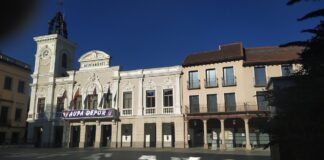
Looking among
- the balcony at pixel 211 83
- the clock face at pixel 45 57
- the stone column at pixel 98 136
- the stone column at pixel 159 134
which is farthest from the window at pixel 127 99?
the clock face at pixel 45 57

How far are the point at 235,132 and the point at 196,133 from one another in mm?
4625

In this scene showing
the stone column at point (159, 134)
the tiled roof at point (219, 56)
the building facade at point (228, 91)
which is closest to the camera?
the building facade at point (228, 91)

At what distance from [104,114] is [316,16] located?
3155cm

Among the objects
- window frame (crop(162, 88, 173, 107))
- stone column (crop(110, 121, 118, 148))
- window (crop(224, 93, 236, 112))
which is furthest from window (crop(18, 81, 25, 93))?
window (crop(224, 93, 236, 112))

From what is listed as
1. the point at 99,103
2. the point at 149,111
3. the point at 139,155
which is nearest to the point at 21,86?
the point at 99,103

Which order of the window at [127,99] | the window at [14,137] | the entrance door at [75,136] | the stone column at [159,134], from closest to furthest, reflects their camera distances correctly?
the stone column at [159,134] < the window at [127,99] < the entrance door at [75,136] < the window at [14,137]

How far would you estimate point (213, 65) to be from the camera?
33.2 meters

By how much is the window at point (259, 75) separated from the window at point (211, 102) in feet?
15.4

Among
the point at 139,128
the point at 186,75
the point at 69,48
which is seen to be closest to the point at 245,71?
the point at 186,75

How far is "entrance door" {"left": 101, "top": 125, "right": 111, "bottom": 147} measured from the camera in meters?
36.5

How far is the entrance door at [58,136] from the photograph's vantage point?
38.9 meters

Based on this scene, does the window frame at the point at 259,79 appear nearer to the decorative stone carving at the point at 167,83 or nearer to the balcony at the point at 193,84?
the balcony at the point at 193,84

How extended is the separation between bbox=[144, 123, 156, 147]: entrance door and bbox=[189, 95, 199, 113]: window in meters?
5.06

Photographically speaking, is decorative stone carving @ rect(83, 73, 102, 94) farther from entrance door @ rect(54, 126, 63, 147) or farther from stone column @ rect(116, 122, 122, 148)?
entrance door @ rect(54, 126, 63, 147)
